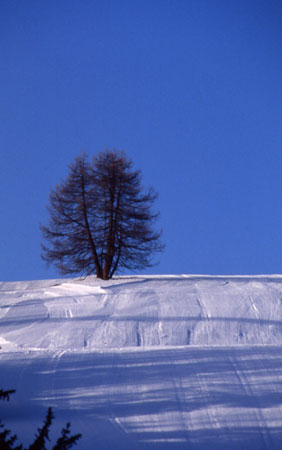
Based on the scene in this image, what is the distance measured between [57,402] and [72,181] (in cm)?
1402

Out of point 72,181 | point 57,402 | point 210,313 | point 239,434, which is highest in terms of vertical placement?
point 72,181

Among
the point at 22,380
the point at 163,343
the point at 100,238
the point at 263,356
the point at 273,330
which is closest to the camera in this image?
the point at 22,380

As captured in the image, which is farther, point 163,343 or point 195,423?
point 163,343

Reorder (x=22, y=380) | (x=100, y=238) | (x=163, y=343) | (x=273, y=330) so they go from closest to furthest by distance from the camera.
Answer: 1. (x=22, y=380)
2. (x=163, y=343)
3. (x=273, y=330)
4. (x=100, y=238)

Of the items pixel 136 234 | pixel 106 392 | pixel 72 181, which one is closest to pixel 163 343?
pixel 106 392

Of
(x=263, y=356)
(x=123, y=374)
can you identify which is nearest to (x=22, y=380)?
(x=123, y=374)

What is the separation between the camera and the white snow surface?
427 cm

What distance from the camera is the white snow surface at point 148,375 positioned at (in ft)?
14.0

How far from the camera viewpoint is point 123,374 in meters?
5.48

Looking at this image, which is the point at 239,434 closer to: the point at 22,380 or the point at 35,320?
the point at 22,380

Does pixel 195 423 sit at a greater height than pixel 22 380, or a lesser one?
lesser

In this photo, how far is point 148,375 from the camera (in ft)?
17.9

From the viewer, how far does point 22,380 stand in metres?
5.30

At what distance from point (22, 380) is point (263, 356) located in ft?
10.5
